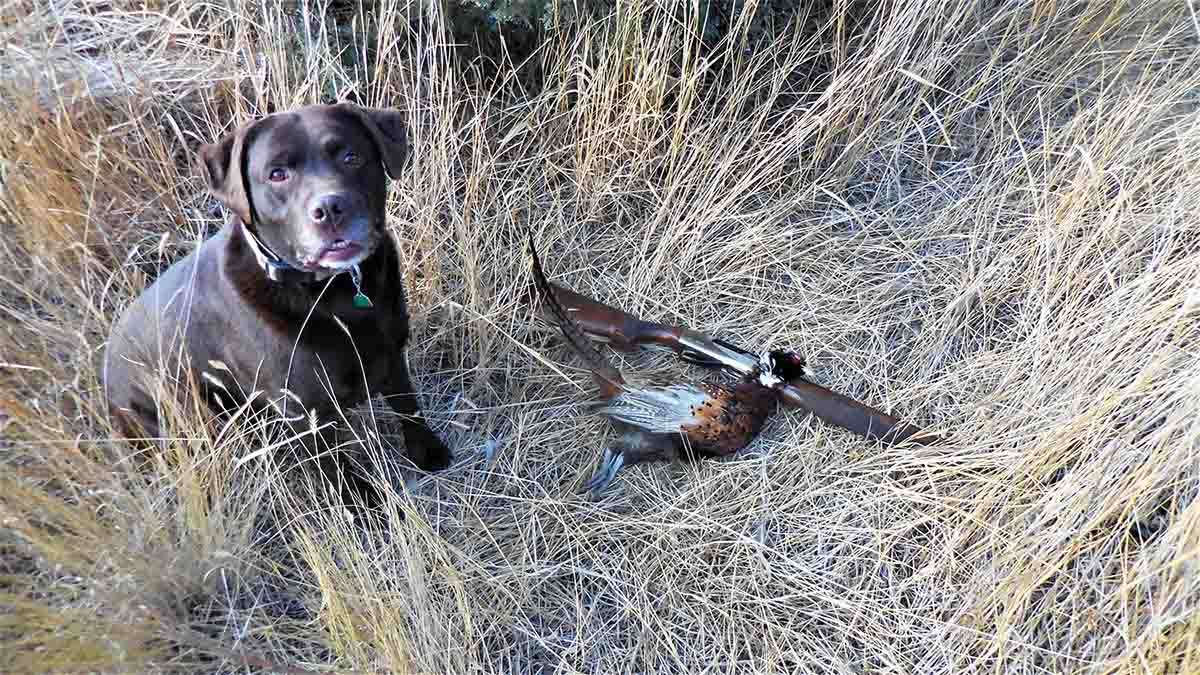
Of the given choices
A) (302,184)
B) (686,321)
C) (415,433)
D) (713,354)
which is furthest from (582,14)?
(415,433)

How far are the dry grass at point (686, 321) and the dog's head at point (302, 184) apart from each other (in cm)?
46

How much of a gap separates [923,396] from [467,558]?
1.42 m

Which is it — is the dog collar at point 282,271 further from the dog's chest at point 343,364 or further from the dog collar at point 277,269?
the dog's chest at point 343,364

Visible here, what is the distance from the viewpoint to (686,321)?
309cm

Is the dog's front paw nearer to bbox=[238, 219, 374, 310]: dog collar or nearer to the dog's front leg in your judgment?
the dog's front leg

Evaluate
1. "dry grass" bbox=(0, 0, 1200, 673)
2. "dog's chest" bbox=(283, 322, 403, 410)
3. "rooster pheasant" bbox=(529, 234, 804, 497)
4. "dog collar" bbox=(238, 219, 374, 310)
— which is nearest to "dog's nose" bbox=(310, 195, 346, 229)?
"dog collar" bbox=(238, 219, 374, 310)

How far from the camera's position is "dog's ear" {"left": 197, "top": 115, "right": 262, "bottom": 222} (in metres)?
2.12

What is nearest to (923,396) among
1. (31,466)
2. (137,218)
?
(31,466)

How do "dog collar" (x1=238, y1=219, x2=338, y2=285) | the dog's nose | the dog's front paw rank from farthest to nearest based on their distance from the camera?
the dog's front paw, "dog collar" (x1=238, y1=219, x2=338, y2=285), the dog's nose

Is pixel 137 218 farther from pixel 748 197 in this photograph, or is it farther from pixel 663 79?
pixel 748 197

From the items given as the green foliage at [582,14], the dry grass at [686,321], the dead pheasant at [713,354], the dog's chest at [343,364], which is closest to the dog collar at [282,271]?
the dog's chest at [343,364]

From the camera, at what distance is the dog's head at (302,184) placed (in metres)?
2.07

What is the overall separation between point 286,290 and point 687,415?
1.15 metres

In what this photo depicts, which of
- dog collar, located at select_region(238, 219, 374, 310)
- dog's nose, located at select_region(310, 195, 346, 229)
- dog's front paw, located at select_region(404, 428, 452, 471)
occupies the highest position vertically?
dog's nose, located at select_region(310, 195, 346, 229)
